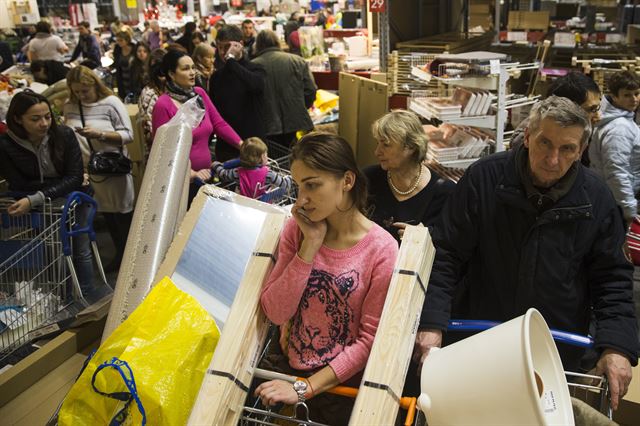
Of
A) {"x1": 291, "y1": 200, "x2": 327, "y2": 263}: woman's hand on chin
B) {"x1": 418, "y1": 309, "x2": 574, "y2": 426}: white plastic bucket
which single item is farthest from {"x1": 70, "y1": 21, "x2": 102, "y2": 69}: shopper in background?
{"x1": 418, "y1": 309, "x2": 574, "y2": 426}: white plastic bucket

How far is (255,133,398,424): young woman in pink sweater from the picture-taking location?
5.87 feet

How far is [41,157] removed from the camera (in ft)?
13.3

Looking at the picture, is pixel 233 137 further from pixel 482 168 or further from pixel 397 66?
pixel 482 168

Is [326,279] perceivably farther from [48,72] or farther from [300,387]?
[48,72]

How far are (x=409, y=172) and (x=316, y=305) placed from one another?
1279 mm

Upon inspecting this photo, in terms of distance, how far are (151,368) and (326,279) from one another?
0.58m

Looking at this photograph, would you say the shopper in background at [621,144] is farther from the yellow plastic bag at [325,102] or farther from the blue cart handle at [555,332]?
the yellow plastic bag at [325,102]

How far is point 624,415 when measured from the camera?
3.08 meters

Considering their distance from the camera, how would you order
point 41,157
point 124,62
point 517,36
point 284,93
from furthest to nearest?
1. point 124,62
2. point 517,36
3. point 284,93
4. point 41,157

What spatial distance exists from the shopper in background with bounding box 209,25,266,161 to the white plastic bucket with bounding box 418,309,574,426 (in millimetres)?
3742

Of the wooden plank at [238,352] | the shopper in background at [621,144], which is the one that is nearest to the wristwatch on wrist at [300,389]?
the wooden plank at [238,352]

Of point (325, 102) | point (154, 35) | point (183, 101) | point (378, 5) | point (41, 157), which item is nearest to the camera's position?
point (41, 157)

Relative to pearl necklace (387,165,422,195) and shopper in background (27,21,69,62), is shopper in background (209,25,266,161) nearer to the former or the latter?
pearl necklace (387,165,422,195)

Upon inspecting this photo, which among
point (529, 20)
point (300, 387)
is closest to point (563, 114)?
point (300, 387)
